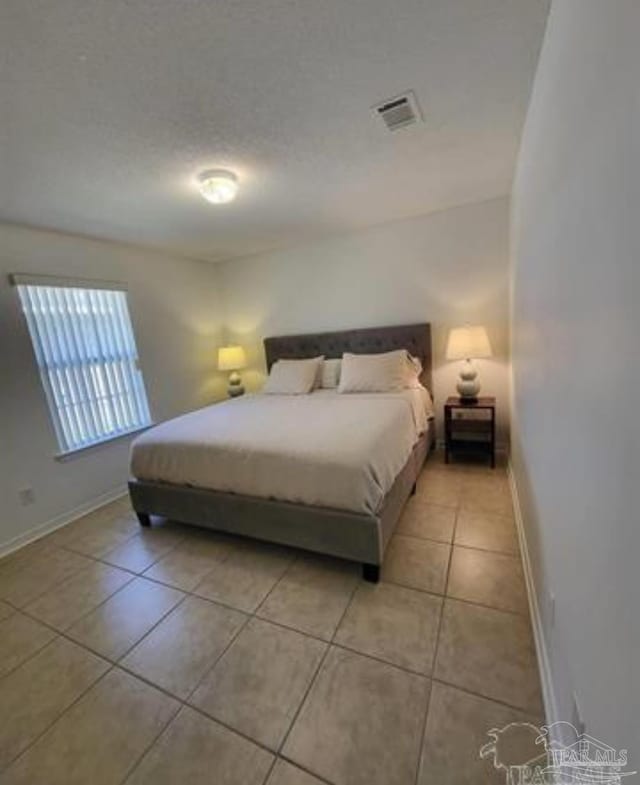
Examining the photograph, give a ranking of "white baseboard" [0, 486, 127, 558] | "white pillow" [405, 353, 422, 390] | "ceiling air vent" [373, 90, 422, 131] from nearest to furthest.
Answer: "ceiling air vent" [373, 90, 422, 131] < "white baseboard" [0, 486, 127, 558] < "white pillow" [405, 353, 422, 390]

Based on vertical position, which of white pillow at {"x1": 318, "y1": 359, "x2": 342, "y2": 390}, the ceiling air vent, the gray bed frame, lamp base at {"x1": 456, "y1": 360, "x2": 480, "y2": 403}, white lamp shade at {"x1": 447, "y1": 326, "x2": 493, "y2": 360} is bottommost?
the gray bed frame

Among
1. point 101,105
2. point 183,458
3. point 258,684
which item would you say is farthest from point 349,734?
point 101,105

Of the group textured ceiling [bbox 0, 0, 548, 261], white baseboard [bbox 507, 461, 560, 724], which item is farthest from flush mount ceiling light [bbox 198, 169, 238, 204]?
white baseboard [bbox 507, 461, 560, 724]

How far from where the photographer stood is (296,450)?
2.00 meters

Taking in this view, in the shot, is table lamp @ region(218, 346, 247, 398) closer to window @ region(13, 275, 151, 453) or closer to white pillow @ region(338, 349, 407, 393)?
window @ region(13, 275, 151, 453)

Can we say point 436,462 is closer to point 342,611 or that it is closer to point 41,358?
point 342,611

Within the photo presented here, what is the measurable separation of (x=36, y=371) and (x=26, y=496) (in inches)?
37.3

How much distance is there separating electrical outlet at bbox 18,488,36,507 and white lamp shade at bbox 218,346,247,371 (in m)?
2.16

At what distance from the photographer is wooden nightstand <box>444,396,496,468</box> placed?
10.1 ft

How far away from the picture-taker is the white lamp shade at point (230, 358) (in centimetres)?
427

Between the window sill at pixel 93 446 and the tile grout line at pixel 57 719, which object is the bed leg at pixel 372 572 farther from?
the window sill at pixel 93 446

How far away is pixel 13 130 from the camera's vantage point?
5.14ft

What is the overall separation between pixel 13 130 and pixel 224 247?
2.34 metres

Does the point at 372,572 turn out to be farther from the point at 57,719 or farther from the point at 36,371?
the point at 36,371
